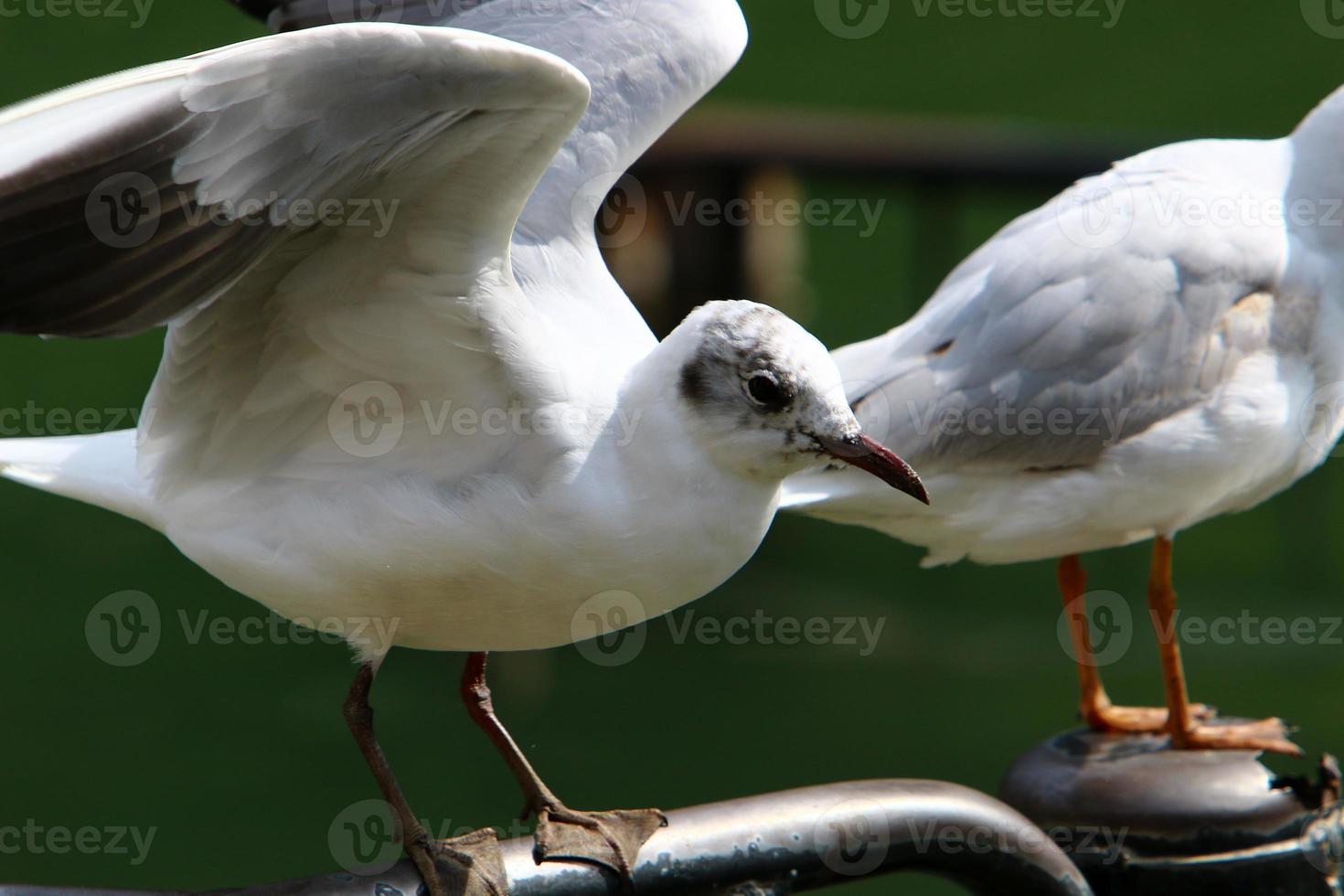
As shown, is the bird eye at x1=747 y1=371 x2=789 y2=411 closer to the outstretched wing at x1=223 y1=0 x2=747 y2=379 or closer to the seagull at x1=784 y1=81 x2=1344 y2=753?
the outstretched wing at x1=223 y1=0 x2=747 y2=379

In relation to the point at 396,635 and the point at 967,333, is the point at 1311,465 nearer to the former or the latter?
the point at 967,333

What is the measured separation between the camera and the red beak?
5.66 feet

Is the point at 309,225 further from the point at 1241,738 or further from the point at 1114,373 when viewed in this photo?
the point at 1241,738

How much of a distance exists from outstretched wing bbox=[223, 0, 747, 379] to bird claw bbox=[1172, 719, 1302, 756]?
1.00 m

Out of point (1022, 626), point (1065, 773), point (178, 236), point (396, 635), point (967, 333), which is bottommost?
point (1022, 626)

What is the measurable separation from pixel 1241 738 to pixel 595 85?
132 centimetres

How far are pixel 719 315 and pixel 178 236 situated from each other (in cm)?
52

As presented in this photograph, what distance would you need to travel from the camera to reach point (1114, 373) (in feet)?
8.37

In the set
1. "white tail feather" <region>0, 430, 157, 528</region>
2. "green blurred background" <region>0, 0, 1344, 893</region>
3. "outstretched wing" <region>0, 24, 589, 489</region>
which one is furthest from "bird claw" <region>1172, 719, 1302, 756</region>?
A: "green blurred background" <region>0, 0, 1344, 893</region>

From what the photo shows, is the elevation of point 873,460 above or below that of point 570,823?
above

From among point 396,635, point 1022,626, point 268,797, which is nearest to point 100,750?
point 268,797

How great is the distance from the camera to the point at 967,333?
8.47 feet

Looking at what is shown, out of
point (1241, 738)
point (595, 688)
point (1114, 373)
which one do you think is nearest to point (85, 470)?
point (1114, 373)

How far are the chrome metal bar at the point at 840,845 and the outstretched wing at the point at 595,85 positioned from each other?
53cm
